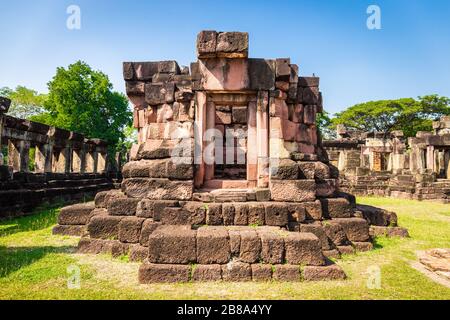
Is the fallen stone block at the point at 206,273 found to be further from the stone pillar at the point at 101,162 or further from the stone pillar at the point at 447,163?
the stone pillar at the point at 447,163

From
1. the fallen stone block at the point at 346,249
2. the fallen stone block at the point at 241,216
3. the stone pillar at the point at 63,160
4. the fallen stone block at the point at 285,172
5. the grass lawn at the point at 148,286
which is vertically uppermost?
the stone pillar at the point at 63,160

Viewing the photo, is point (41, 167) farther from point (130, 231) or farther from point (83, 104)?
point (83, 104)

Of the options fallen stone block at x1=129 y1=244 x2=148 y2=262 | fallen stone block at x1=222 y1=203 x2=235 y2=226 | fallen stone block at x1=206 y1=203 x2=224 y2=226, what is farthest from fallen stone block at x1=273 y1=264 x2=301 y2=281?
fallen stone block at x1=129 y1=244 x2=148 y2=262

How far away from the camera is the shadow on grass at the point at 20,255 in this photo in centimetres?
429

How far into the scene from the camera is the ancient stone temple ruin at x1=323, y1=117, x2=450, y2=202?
15930mm

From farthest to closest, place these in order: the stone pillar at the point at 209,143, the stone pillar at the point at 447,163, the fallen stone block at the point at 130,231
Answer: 1. the stone pillar at the point at 447,163
2. the stone pillar at the point at 209,143
3. the fallen stone block at the point at 130,231

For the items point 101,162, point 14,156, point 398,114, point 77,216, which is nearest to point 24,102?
point 101,162

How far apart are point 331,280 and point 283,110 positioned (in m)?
3.56

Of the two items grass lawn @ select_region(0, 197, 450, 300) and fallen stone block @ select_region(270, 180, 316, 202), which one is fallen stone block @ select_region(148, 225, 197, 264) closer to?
grass lawn @ select_region(0, 197, 450, 300)

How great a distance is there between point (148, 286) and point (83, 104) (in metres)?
25.1

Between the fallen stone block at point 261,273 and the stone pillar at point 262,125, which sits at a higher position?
the stone pillar at point 262,125

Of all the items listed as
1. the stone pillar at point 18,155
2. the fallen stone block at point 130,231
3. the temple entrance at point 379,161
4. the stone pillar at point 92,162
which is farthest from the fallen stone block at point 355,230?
the temple entrance at point 379,161

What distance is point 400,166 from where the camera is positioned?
20469mm
